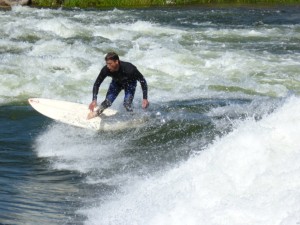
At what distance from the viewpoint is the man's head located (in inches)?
412

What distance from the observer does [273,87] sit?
52.1 ft

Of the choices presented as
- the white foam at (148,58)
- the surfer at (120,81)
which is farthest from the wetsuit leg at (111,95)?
the white foam at (148,58)

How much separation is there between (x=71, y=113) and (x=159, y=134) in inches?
62.4

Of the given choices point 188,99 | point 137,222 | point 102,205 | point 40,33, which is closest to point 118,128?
point 188,99

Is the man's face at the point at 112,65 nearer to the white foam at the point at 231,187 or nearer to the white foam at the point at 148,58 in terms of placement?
the white foam at the point at 231,187

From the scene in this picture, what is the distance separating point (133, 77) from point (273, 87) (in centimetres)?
568

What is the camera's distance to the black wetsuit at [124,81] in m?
11.0

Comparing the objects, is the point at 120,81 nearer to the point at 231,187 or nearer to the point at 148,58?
the point at 231,187

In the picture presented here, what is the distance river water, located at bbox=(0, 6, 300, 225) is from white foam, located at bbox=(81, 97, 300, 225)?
2cm

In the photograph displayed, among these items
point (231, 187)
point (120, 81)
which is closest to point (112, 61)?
point (120, 81)

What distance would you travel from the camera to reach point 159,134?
11.3 metres

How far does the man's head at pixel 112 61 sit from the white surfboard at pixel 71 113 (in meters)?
1.10

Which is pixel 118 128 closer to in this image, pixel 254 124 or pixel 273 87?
pixel 254 124

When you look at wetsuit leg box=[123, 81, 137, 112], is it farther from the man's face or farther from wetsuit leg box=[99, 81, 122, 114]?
the man's face
